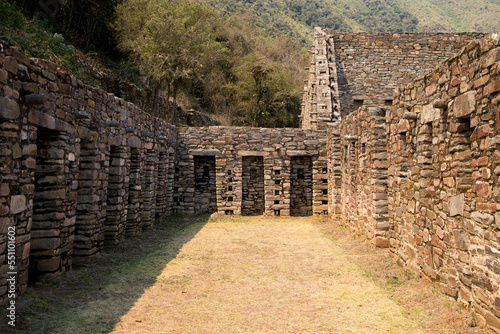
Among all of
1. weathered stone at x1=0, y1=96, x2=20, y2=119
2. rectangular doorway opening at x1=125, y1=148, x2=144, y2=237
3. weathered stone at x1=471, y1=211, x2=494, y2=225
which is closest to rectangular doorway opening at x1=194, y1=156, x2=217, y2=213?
rectangular doorway opening at x1=125, y1=148, x2=144, y2=237

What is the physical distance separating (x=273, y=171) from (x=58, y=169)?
10.0 meters

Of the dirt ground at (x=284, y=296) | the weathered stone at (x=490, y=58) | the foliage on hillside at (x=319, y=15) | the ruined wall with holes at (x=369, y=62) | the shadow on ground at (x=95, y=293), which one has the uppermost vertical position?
the foliage on hillside at (x=319, y=15)

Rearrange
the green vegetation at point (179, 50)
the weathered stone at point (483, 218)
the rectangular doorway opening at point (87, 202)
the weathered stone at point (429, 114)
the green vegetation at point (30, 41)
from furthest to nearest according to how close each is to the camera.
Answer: the green vegetation at point (179, 50) → the green vegetation at point (30, 41) → the rectangular doorway opening at point (87, 202) → the weathered stone at point (429, 114) → the weathered stone at point (483, 218)

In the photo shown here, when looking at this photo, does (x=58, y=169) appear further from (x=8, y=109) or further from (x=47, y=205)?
(x=8, y=109)

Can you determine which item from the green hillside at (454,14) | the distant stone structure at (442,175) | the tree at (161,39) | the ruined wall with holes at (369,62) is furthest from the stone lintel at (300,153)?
the green hillside at (454,14)

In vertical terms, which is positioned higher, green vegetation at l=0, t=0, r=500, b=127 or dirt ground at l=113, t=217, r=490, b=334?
green vegetation at l=0, t=0, r=500, b=127

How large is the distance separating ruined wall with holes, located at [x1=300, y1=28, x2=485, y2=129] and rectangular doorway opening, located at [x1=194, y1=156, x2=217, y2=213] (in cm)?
488

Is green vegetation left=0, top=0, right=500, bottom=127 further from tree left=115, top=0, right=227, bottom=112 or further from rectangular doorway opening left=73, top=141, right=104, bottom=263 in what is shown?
rectangular doorway opening left=73, top=141, right=104, bottom=263

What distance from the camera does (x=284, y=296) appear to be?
6.09 meters

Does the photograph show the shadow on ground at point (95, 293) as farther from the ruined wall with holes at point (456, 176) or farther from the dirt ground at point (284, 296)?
the ruined wall with holes at point (456, 176)

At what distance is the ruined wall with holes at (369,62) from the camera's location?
58.0 feet

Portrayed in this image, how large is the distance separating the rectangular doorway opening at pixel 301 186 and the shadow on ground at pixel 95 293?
278 inches

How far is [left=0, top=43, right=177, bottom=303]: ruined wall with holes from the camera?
4.91 meters

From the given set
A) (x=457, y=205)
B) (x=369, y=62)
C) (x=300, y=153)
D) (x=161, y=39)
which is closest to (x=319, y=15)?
(x=369, y=62)
